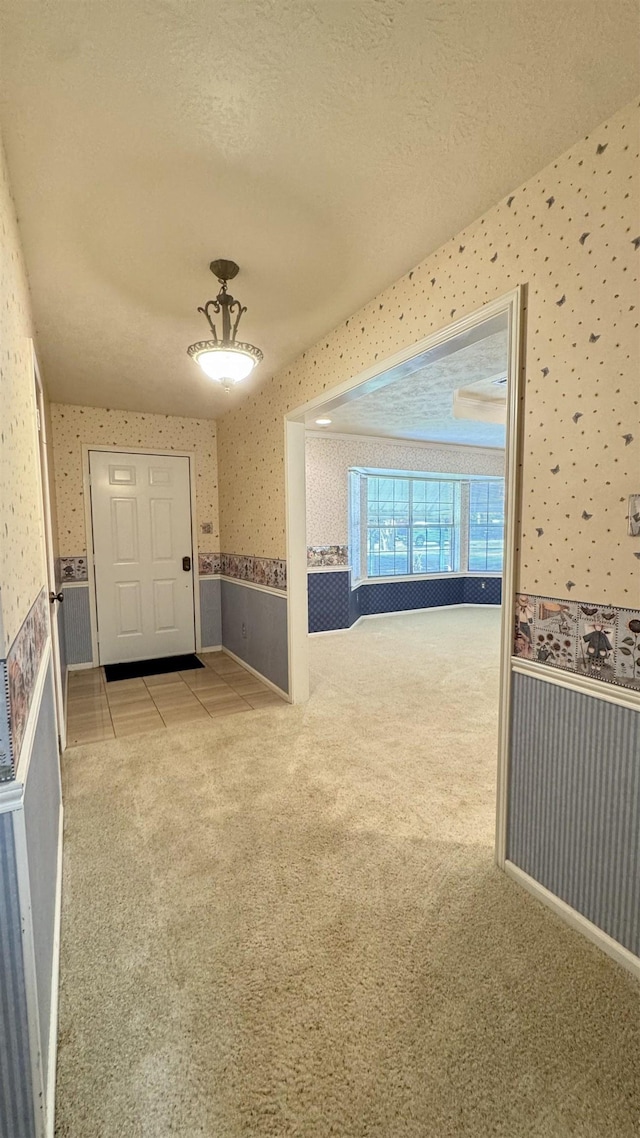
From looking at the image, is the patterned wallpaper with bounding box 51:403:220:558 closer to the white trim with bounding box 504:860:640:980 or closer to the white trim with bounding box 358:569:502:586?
the white trim with bounding box 358:569:502:586

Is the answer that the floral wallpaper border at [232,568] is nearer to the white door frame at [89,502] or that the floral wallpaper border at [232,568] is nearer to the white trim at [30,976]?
the white door frame at [89,502]

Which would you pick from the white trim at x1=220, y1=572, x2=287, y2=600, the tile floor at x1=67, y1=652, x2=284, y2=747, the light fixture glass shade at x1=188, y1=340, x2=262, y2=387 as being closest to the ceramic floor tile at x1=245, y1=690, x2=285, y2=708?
the tile floor at x1=67, y1=652, x2=284, y2=747

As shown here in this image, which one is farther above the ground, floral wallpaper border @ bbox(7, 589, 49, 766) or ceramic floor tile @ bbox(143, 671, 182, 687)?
floral wallpaper border @ bbox(7, 589, 49, 766)

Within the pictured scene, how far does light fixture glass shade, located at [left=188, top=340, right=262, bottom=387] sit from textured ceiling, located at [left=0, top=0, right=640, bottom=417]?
0.35m

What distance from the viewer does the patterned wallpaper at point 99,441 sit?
415 centimetres

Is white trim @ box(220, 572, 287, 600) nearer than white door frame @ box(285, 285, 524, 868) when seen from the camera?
No

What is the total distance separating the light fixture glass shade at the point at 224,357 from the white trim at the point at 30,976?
182 centimetres

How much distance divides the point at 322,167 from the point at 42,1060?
8.20ft

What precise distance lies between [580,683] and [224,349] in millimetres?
1902

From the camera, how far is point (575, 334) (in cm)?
141

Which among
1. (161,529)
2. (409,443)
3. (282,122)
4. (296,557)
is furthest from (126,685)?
(409,443)

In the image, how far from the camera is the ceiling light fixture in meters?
1.98

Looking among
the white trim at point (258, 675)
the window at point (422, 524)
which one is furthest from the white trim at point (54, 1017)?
the window at point (422, 524)

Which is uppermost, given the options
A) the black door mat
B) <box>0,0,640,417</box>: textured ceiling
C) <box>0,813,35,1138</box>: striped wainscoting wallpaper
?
<box>0,0,640,417</box>: textured ceiling
